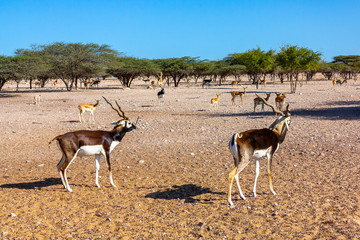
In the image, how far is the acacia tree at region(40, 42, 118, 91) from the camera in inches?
1551

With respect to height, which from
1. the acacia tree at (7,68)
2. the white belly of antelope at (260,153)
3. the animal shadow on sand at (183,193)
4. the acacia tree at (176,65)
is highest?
the acacia tree at (176,65)

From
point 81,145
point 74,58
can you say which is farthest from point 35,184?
point 74,58

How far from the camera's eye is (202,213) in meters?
5.33

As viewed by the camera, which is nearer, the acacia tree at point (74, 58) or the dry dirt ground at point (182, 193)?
the dry dirt ground at point (182, 193)

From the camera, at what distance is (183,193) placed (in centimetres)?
624

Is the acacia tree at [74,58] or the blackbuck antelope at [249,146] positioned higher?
the acacia tree at [74,58]

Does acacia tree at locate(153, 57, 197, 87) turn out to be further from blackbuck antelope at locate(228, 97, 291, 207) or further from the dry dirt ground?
blackbuck antelope at locate(228, 97, 291, 207)

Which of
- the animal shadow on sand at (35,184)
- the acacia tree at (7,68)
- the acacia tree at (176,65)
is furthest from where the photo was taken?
the acacia tree at (176,65)

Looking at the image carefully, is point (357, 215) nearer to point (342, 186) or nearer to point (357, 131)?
point (342, 186)

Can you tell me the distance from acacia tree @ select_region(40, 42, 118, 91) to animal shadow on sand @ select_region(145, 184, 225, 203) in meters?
35.5

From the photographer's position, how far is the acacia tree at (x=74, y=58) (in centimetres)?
3941

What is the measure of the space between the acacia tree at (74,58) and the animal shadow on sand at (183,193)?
3546cm

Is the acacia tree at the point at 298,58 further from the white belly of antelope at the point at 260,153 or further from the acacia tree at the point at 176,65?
the white belly of antelope at the point at 260,153

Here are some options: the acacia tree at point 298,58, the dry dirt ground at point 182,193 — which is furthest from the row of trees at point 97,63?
the dry dirt ground at point 182,193
